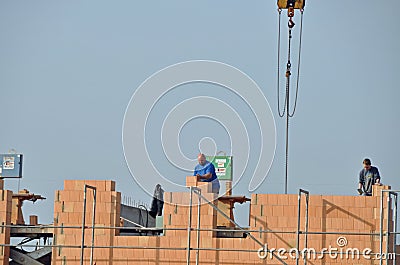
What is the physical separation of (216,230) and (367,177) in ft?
10.9

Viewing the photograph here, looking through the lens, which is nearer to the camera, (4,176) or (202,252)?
(202,252)

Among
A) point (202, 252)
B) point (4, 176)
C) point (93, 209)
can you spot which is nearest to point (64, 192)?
point (93, 209)

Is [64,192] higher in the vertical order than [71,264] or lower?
higher

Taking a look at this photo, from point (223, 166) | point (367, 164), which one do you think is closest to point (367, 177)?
point (367, 164)

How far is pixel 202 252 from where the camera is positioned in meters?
20.1

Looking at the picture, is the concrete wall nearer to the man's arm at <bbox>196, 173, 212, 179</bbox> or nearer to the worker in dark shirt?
the man's arm at <bbox>196, 173, 212, 179</bbox>

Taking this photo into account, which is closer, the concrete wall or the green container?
the concrete wall

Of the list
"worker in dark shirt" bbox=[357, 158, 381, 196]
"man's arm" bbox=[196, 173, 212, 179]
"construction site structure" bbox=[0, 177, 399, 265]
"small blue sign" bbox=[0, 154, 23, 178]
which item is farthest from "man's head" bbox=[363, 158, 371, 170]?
"small blue sign" bbox=[0, 154, 23, 178]

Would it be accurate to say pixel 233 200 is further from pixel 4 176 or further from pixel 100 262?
pixel 4 176

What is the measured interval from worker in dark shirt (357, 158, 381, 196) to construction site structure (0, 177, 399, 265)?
3.91 ft

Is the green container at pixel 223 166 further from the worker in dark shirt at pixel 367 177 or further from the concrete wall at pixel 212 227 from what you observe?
the concrete wall at pixel 212 227

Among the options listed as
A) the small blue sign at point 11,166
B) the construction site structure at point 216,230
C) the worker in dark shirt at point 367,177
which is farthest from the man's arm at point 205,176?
the small blue sign at point 11,166

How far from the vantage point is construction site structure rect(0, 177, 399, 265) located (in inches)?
776

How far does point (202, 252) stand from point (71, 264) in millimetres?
2474
